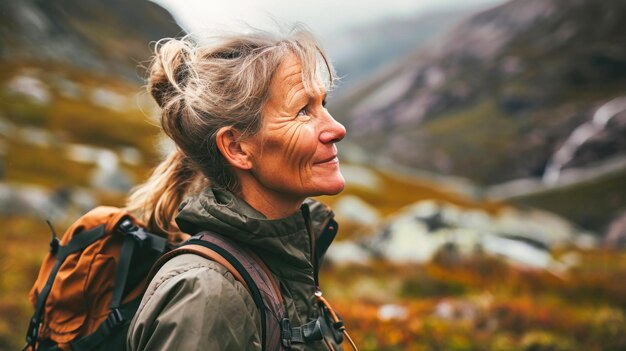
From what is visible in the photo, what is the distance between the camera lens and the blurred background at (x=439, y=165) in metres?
9.22

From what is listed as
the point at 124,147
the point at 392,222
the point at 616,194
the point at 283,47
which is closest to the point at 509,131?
the point at 616,194

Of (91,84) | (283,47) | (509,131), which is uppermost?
(509,131)

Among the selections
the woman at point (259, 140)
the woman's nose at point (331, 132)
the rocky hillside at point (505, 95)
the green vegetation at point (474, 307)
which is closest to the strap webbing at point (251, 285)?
the woman at point (259, 140)

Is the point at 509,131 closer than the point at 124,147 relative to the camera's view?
No

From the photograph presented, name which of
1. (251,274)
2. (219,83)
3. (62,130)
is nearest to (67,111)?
(62,130)

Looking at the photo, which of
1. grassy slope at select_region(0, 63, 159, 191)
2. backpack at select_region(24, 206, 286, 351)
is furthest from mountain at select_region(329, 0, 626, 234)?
backpack at select_region(24, 206, 286, 351)

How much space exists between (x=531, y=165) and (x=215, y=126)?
10318 cm

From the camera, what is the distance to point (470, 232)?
15.2 m

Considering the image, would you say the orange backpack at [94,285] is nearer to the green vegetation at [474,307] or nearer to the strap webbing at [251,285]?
the strap webbing at [251,285]

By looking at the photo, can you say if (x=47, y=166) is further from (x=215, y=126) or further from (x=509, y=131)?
(x=509, y=131)

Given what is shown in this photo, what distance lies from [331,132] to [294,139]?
21cm

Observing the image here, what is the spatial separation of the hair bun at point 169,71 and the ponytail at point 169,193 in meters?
0.46

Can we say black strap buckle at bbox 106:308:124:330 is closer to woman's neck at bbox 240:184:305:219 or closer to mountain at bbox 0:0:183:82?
woman's neck at bbox 240:184:305:219

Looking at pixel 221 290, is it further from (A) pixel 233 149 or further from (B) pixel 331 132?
(B) pixel 331 132
